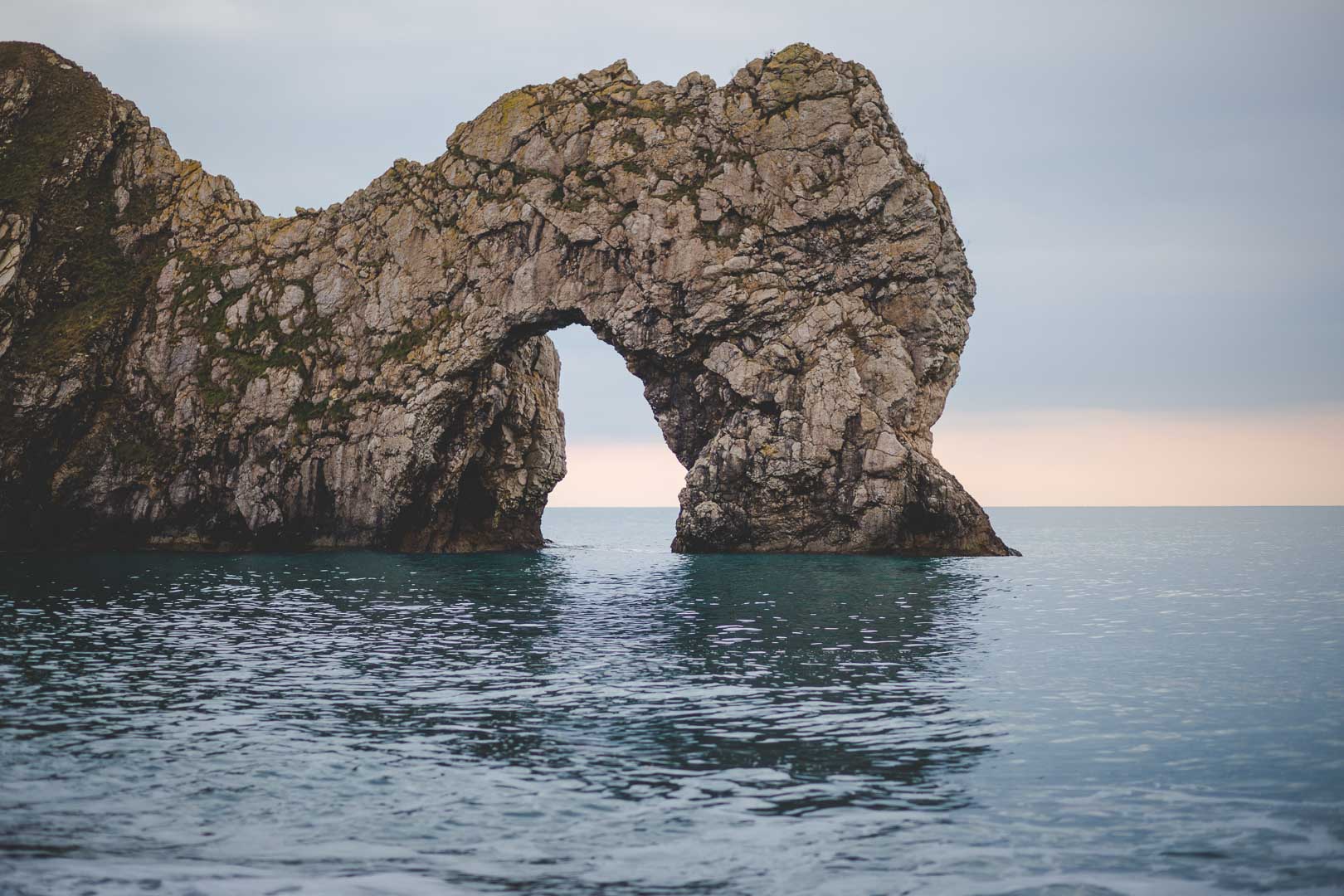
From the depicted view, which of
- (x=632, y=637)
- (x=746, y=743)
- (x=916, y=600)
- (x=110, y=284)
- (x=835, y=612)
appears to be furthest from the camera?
(x=110, y=284)

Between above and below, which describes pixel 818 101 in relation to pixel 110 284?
above

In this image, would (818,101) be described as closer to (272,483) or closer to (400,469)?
(400,469)

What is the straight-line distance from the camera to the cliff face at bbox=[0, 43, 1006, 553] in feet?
202

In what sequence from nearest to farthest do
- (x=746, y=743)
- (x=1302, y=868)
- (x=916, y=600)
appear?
(x=1302, y=868)
(x=746, y=743)
(x=916, y=600)

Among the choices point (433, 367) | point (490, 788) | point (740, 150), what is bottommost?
point (490, 788)

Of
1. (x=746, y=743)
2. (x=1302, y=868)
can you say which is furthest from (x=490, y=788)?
(x=1302, y=868)

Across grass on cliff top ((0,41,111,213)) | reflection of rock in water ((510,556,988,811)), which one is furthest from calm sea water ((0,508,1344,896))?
grass on cliff top ((0,41,111,213))

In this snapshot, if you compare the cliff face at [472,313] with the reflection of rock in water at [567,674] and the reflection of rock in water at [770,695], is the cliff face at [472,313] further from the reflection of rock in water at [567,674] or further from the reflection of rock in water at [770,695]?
the reflection of rock in water at [770,695]

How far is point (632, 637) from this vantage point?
29781 mm

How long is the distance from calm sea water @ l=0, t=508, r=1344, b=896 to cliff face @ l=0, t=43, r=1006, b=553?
88.7 feet

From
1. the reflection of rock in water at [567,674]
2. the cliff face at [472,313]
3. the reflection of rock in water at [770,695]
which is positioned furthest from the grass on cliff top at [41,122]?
the reflection of rock in water at [770,695]

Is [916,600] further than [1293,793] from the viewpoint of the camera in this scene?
Yes

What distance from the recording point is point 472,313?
6581 cm

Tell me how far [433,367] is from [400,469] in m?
7.10
